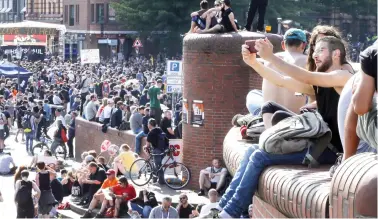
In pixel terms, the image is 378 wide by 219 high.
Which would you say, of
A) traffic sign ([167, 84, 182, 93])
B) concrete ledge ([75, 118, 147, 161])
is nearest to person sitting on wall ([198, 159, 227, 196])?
concrete ledge ([75, 118, 147, 161])

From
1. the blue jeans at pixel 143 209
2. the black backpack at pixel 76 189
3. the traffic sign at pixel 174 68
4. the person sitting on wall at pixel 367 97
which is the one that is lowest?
the black backpack at pixel 76 189

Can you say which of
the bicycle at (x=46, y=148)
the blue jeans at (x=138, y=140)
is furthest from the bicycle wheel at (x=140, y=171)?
the bicycle at (x=46, y=148)

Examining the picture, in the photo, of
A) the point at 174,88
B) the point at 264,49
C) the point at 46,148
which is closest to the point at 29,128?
the point at 46,148

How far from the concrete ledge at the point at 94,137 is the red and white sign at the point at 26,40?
3875 centimetres

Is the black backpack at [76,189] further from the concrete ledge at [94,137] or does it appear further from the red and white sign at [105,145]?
the red and white sign at [105,145]

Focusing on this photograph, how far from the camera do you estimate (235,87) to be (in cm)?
1958

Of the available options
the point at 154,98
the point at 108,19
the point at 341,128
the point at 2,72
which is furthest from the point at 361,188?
the point at 108,19

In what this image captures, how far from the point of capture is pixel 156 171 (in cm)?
2169

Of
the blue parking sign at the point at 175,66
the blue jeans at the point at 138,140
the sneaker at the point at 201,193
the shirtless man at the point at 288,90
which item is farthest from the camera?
the blue parking sign at the point at 175,66

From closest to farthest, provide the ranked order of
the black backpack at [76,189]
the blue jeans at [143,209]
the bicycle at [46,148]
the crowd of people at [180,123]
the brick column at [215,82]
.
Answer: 1. the crowd of people at [180,123]
2. the blue jeans at [143,209]
3. the brick column at [215,82]
4. the black backpack at [76,189]
5. the bicycle at [46,148]

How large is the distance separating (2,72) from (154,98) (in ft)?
78.3

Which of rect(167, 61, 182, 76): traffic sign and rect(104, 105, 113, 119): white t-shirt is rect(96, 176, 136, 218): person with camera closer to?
rect(167, 61, 182, 76): traffic sign

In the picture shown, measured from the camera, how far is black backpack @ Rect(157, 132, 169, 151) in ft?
71.1

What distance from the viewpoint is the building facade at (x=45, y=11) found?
3674 inches
